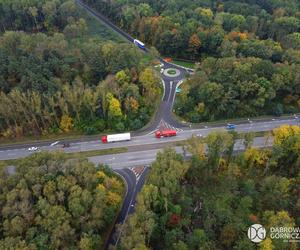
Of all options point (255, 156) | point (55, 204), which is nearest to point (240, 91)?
point (255, 156)

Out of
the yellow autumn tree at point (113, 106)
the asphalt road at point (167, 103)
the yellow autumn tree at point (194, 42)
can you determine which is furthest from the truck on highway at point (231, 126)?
the yellow autumn tree at point (194, 42)

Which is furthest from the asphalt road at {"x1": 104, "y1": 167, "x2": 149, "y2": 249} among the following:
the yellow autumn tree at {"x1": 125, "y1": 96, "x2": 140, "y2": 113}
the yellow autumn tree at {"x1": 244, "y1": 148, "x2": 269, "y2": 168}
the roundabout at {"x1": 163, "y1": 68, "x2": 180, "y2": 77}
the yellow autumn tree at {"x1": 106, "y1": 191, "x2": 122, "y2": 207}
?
the roundabout at {"x1": 163, "y1": 68, "x2": 180, "y2": 77}

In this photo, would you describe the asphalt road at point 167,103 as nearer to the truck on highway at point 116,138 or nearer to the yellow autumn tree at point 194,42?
the truck on highway at point 116,138

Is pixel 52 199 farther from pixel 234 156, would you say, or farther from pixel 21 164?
pixel 234 156

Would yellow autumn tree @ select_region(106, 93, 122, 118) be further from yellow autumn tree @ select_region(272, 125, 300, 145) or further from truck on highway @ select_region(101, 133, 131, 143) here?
yellow autumn tree @ select_region(272, 125, 300, 145)

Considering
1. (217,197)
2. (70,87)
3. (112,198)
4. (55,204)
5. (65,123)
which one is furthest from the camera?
(70,87)

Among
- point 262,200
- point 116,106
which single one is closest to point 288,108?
point 262,200

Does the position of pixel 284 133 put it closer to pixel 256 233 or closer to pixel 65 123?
pixel 256 233
